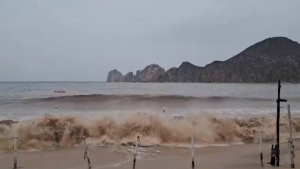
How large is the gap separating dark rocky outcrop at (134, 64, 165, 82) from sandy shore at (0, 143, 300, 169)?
135m

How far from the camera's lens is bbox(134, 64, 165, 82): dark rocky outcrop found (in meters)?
147

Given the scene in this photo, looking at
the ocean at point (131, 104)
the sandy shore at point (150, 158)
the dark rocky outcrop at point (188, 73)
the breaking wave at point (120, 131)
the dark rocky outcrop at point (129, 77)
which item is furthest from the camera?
the dark rocky outcrop at point (129, 77)

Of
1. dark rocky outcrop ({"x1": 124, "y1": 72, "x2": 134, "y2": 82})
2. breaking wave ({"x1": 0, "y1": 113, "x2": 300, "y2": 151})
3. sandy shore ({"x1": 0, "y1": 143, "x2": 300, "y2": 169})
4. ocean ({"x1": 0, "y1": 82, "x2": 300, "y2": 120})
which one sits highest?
dark rocky outcrop ({"x1": 124, "y1": 72, "x2": 134, "y2": 82})

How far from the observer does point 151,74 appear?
500 feet

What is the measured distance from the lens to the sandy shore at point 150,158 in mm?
7871

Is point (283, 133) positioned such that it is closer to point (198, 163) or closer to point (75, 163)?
point (198, 163)

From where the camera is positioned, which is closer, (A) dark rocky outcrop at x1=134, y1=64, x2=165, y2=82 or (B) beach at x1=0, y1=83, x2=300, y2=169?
(B) beach at x1=0, y1=83, x2=300, y2=169

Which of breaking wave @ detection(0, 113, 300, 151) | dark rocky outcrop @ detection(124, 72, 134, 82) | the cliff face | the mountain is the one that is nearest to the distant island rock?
the cliff face

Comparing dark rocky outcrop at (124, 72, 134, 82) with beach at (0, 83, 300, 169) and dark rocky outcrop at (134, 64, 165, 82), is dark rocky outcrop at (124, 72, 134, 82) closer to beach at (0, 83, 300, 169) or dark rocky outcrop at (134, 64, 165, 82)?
dark rocky outcrop at (134, 64, 165, 82)

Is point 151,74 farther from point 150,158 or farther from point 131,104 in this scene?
point 150,158

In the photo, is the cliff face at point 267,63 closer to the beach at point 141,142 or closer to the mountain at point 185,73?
the mountain at point 185,73

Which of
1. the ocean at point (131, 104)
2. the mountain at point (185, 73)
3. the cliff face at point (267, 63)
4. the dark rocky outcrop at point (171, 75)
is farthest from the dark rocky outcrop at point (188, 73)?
the ocean at point (131, 104)

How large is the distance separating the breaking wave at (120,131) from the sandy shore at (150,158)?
1.54 meters

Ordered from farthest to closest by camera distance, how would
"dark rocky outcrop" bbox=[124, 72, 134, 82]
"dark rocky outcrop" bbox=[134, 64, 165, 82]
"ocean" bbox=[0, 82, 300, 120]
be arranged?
"dark rocky outcrop" bbox=[124, 72, 134, 82]
"dark rocky outcrop" bbox=[134, 64, 165, 82]
"ocean" bbox=[0, 82, 300, 120]
